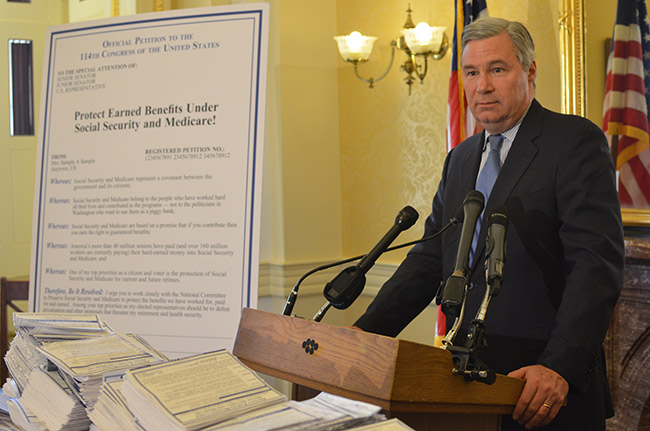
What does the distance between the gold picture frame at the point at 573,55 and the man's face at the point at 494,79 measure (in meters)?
1.68

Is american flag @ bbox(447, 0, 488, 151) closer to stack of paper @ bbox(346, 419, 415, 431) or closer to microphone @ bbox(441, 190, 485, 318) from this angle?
microphone @ bbox(441, 190, 485, 318)

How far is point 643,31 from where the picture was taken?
3309 mm

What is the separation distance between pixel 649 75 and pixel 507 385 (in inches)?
89.4

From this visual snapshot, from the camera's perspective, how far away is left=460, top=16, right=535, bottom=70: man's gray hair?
201 cm

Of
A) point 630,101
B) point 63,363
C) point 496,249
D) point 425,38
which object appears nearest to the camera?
point 63,363

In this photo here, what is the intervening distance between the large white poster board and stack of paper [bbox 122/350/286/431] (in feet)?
4.22

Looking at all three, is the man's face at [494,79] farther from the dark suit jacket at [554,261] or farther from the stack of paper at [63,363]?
the stack of paper at [63,363]

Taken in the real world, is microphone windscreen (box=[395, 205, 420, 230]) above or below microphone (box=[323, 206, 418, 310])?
above

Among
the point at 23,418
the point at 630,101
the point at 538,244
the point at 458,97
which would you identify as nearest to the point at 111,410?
the point at 23,418

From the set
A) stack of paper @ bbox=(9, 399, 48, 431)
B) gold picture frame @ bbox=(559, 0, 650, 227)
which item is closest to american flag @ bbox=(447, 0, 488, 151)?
gold picture frame @ bbox=(559, 0, 650, 227)

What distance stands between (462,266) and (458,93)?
2.57 m

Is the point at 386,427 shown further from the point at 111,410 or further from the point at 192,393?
the point at 111,410

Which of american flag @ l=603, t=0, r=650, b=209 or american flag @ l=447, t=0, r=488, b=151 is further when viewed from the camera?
american flag @ l=447, t=0, r=488, b=151

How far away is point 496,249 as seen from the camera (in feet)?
4.91
